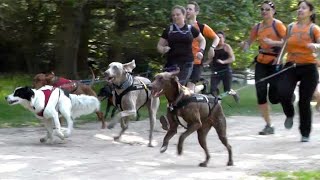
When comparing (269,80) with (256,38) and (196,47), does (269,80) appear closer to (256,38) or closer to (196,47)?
(256,38)

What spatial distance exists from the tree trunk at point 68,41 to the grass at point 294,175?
12275mm

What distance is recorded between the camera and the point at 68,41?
19.4m

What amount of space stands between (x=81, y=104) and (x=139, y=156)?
1898 millimetres

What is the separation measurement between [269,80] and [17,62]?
14.5 meters

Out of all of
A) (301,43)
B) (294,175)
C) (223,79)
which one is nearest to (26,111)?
(223,79)

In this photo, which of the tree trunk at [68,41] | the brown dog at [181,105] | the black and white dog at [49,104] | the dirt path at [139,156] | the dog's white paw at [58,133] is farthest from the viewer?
the tree trunk at [68,41]

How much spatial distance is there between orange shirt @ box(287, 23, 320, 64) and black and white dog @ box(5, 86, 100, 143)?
11.5 ft

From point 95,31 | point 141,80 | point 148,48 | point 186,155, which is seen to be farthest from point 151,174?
point 95,31

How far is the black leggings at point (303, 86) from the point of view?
9.59 m

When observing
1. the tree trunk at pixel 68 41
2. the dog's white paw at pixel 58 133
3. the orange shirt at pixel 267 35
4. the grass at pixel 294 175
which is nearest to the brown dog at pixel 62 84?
the dog's white paw at pixel 58 133

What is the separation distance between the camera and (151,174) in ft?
23.7

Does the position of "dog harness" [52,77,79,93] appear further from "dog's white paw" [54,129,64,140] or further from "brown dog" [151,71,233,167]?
"brown dog" [151,71,233,167]

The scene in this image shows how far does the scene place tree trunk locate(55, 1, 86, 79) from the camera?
1892cm

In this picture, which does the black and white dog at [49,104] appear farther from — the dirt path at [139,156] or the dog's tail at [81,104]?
the dirt path at [139,156]
